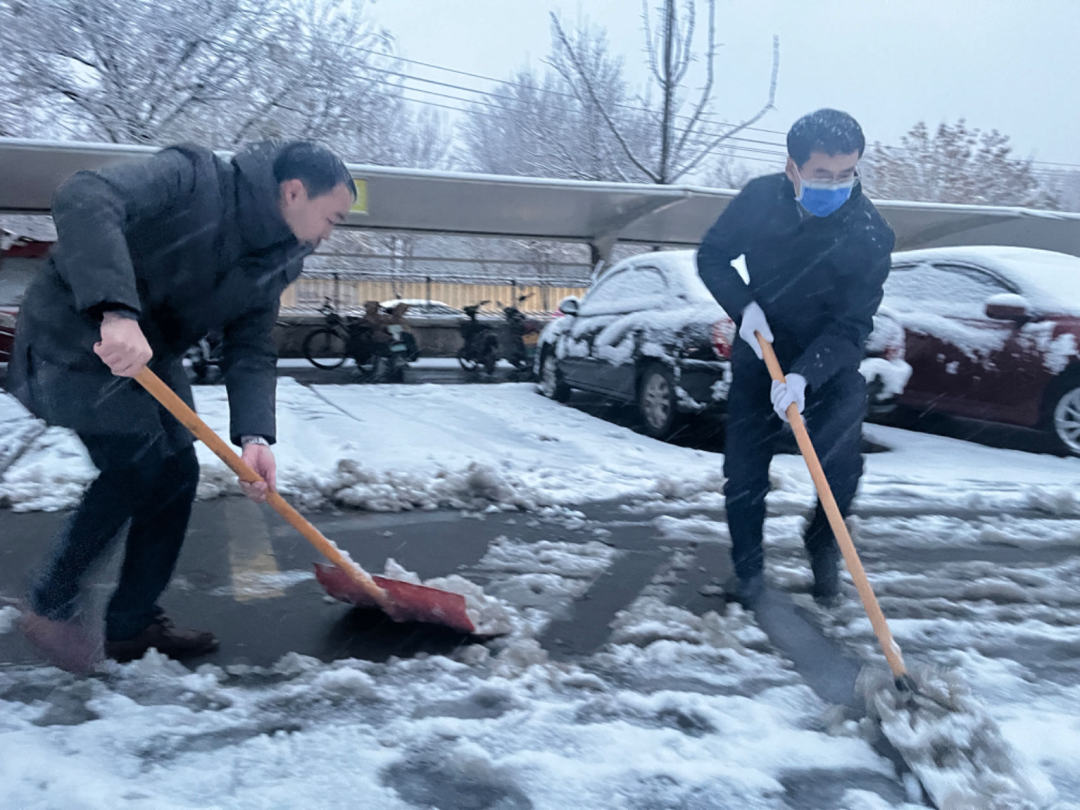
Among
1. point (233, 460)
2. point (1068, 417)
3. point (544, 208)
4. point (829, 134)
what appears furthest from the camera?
Answer: point (544, 208)

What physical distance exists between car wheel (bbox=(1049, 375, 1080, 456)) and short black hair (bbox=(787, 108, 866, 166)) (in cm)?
423

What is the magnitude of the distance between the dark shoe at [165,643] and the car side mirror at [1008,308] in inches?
226

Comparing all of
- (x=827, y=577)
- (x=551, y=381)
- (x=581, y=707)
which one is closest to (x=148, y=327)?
(x=581, y=707)

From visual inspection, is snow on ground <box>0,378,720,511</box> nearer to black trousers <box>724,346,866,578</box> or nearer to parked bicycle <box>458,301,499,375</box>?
black trousers <box>724,346,866,578</box>

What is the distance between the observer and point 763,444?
122 inches

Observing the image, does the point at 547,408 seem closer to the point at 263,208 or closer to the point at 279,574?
the point at 279,574

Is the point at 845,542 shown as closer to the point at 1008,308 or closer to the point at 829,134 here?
the point at 829,134

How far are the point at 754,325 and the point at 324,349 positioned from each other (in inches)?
449

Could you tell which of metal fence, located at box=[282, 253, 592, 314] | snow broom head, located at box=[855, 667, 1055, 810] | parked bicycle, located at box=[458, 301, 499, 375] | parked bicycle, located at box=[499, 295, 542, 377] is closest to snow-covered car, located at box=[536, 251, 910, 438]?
snow broom head, located at box=[855, 667, 1055, 810]

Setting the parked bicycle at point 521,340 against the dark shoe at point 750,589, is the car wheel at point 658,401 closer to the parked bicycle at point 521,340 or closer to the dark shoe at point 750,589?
the dark shoe at point 750,589

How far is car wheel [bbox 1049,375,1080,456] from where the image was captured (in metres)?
5.96

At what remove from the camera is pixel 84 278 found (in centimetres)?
189

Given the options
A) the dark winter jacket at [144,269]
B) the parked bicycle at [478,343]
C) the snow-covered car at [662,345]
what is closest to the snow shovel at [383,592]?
the dark winter jacket at [144,269]

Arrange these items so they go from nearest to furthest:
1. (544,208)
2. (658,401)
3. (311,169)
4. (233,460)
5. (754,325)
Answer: (311,169) < (233,460) < (754,325) < (658,401) < (544,208)
